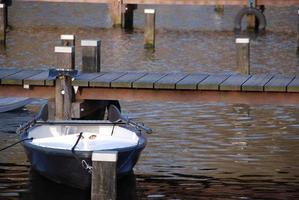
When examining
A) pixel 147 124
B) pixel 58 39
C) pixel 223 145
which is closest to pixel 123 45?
pixel 58 39

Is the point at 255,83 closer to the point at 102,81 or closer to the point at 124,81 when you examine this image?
the point at 124,81

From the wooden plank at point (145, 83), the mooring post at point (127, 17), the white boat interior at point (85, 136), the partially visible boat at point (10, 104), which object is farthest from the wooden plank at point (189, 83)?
the mooring post at point (127, 17)

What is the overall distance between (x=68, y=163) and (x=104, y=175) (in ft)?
9.49

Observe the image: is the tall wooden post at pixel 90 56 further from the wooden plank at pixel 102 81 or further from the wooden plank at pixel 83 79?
the wooden plank at pixel 102 81

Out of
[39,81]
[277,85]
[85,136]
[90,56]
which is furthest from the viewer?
[90,56]

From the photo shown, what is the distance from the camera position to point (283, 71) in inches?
1248

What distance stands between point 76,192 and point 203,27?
2808 cm

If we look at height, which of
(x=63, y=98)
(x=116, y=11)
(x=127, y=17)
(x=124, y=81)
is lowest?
(x=63, y=98)

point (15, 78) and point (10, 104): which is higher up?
point (15, 78)

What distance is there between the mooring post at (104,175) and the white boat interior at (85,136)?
3.08 m

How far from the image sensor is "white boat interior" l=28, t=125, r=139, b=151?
17.9m

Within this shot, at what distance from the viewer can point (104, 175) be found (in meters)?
14.3

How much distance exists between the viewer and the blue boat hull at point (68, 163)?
1700cm

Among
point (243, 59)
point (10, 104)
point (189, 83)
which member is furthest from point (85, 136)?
point (243, 59)
